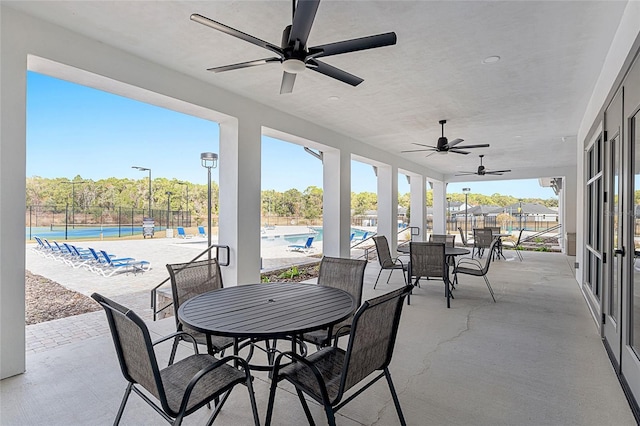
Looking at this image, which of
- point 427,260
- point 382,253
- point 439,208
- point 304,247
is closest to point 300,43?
point 427,260

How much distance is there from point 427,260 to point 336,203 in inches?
91.9

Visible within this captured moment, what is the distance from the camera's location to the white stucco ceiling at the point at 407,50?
2514 millimetres

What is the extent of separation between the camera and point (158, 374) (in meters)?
1.37

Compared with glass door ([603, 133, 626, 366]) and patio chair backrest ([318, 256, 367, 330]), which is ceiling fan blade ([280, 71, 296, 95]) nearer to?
patio chair backrest ([318, 256, 367, 330])

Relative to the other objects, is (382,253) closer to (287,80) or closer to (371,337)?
(287,80)

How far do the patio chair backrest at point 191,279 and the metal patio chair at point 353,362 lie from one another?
1045 mm

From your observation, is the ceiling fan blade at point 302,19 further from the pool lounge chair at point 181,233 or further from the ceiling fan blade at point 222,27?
the pool lounge chair at point 181,233

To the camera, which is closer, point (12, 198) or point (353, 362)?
point (353, 362)

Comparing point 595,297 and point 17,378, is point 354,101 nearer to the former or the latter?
point 595,297

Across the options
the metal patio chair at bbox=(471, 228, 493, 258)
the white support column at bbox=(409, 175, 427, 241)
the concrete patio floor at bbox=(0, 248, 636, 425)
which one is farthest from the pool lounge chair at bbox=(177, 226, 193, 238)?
the metal patio chair at bbox=(471, 228, 493, 258)

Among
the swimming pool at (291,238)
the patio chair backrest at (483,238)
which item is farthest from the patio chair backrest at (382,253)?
the swimming pool at (291,238)

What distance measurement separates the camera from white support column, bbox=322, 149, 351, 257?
6.44 meters

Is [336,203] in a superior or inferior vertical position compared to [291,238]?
superior

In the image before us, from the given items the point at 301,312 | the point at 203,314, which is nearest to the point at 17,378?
the point at 203,314
